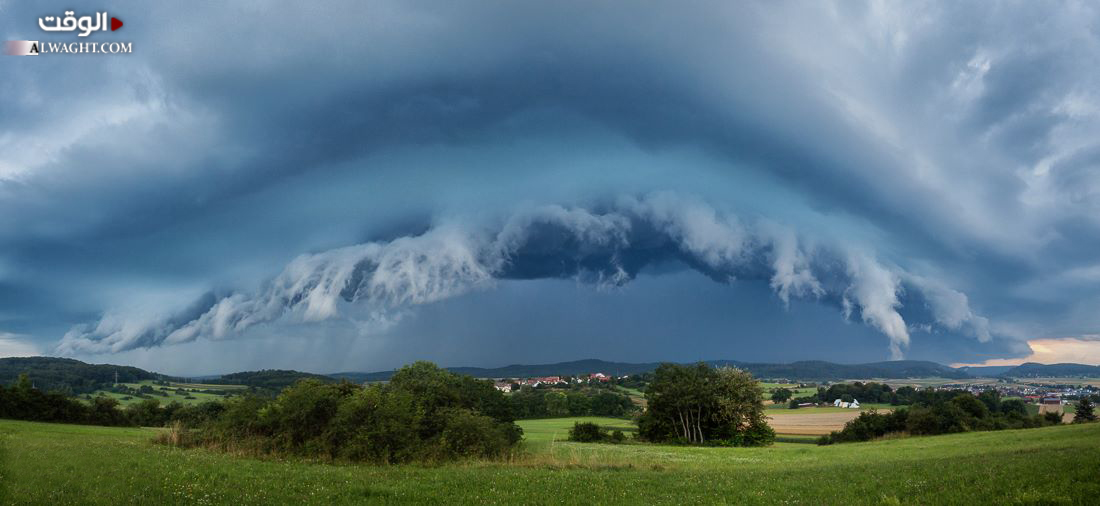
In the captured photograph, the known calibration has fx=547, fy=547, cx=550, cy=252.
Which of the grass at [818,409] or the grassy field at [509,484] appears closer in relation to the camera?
the grassy field at [509,484]

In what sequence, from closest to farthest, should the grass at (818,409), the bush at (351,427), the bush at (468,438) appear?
the bush at (351,427)
the bush at (468,438)
the grass at (818,409)

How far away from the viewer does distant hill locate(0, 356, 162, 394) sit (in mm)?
90738

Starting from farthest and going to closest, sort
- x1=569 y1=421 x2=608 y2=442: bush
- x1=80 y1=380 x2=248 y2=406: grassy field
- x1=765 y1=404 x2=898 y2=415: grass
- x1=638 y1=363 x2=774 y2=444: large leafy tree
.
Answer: x1=765 y1=404 x2=898 y2=415: grass, x1=80 y1=380 x2=248 y2=406: grassy field, x1=569 y1=421 x2=608 y2=442: bush, x1=638 y1=363 x2=774 y2=444: large leafy tree

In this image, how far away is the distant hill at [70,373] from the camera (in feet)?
298

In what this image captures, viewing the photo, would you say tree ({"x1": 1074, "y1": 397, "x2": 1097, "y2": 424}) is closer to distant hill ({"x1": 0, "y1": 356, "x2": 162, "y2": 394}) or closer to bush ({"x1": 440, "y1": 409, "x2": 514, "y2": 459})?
bush ({"x1": 440, "y1": 409, "x2": 514, "y2": 459})

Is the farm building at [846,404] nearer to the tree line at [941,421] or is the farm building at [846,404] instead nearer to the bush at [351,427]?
the tree line at [941,421]

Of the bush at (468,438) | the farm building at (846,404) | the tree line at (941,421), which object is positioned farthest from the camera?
the farm building at (846,404)

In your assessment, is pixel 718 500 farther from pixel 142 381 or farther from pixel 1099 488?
pixel 142 381

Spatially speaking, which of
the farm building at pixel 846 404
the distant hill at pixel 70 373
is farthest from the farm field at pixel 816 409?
the distant hill at pixel 70 373

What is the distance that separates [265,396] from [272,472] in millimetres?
17669

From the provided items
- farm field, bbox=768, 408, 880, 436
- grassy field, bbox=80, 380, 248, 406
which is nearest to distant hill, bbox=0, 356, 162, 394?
grassy field, bbox=80, 380, 248, 406

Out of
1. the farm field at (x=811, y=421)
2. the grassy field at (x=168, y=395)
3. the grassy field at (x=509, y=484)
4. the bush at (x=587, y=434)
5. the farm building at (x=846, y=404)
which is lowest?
the farm building at (x=846, y=404)

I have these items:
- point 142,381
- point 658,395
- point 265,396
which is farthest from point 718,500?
point 142,381

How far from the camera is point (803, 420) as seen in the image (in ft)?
369
